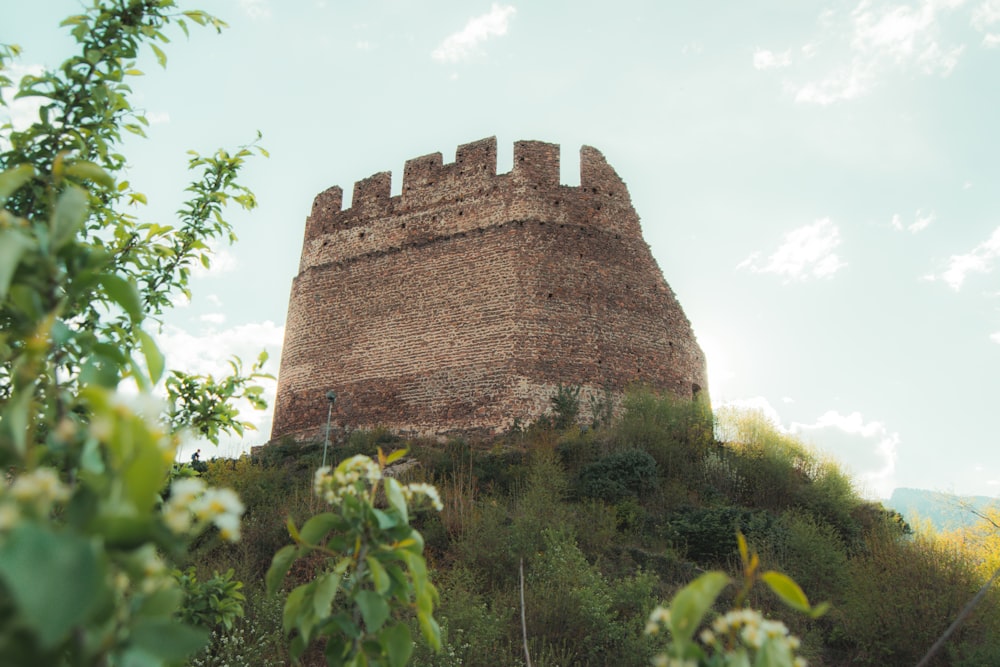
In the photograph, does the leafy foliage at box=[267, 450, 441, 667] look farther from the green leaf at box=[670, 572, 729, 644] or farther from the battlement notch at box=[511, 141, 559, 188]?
A: the battlement notch at box=[511, 141, 559, 188]

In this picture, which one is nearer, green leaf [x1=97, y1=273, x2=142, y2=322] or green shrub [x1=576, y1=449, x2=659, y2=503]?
green leaf [x1=97, y1=273, x2=142, y2=322]

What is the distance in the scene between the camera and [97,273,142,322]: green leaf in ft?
4.83

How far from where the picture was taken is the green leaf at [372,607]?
6.44ft

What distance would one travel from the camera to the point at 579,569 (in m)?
7.88

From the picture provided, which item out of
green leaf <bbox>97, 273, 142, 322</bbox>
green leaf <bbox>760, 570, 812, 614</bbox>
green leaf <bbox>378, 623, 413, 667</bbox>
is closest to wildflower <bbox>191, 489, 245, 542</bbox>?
green leaf <bbox>97, 273, 142, 322</bbox>

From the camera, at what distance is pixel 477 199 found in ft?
58.7

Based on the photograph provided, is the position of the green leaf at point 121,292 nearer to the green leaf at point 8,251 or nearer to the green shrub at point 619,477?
the green leaf at point 8,251

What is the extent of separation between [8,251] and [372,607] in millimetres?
1304

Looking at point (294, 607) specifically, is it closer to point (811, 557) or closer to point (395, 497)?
point (395, 497)

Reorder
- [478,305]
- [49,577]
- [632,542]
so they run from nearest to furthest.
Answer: [49,577]
[632,542]
[478,305]

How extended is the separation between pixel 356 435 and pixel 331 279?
16.3 ft

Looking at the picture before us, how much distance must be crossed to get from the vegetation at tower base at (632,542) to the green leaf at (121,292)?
5336 mm

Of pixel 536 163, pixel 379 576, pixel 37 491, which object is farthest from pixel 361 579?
pixel 536 163

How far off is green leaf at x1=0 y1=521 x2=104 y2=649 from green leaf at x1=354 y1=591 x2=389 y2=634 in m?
1.11
